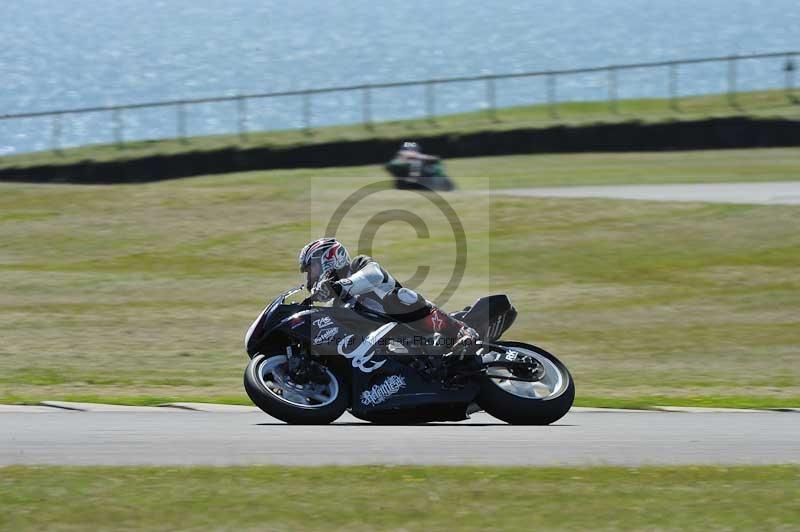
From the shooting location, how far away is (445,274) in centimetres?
2512

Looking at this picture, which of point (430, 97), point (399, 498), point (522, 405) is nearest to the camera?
point (399, 498)

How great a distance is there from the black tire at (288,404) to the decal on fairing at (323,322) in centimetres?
42

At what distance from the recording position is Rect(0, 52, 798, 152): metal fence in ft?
135

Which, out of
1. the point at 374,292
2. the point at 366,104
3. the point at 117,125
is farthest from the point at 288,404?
the point at 117,125

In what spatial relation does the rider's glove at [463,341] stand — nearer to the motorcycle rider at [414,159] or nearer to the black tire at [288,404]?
the black tire at [288,404]

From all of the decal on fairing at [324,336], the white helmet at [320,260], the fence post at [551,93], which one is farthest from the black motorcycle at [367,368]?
the fence post at [551,93]

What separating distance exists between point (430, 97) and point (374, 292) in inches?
1248

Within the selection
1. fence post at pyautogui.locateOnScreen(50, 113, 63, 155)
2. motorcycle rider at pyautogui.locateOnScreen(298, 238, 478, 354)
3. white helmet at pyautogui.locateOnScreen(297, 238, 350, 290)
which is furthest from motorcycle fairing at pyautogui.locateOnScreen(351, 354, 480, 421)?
fence post at pyautogui.locateOnScreen(50, 113, 63, 155)

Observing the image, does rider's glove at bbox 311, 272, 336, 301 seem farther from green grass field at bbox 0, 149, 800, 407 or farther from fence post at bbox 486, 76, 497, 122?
fence post at bbox 486, 76, 497, 122

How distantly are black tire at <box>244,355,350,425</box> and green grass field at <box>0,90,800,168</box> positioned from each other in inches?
1065

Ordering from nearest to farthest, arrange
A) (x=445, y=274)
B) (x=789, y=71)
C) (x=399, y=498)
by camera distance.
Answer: (x=399, y=498), (x=445, y=274), (x=789, y=71)

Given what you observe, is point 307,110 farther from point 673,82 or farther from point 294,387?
point 294,387

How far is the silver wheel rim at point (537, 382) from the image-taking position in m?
12.2

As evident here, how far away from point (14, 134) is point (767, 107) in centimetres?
2335
